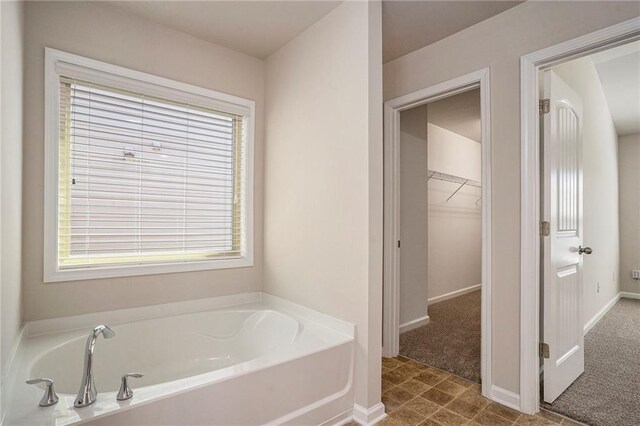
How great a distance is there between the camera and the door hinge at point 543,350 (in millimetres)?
1988

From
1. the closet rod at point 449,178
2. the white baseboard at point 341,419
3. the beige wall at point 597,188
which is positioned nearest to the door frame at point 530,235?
the beige wall at point 597,188

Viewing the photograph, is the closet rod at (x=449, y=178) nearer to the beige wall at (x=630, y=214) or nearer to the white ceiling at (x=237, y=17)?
the beige wall at (x=630, y=214)

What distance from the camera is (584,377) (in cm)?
235

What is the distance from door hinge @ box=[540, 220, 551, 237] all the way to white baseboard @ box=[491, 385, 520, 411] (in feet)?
3.19

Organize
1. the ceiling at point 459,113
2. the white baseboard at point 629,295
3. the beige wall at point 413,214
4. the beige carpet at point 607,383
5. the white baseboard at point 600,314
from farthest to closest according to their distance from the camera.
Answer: the white baseboard at point 629,295 → the ceiling at point 459,113 → the white baseboard at point 600,314 → the beige wall at point 413,214 → the beige carpet at point 607,383

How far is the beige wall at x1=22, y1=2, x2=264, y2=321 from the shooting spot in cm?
189

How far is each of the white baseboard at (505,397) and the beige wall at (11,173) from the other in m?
2.51

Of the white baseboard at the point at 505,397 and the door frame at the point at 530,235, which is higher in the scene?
the door frame at the point at 530,235

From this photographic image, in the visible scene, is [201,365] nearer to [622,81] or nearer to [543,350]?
[543,350]

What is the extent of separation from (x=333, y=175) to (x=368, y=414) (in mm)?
1396

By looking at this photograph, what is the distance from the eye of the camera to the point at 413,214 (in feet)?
11.2

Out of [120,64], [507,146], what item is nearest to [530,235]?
[507,146]

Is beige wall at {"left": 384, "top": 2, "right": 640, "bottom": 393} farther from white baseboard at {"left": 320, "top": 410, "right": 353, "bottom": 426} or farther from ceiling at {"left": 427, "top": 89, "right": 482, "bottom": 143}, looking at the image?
ceiling at {"left": 427, "top": 89, "right": 482, "bottom": 143}

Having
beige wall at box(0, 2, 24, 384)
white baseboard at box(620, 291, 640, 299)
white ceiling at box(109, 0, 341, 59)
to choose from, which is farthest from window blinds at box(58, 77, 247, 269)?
white baseboard at box(620, 291, 640, 299)
